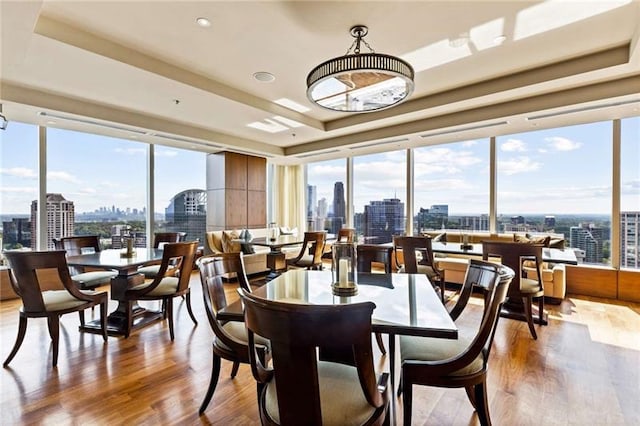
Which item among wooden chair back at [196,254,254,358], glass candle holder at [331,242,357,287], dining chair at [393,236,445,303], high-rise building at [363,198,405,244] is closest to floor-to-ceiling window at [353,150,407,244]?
high-rise building at [363,198,405,244]

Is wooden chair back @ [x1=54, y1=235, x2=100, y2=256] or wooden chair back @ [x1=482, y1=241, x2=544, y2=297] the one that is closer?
wooden chair back @ [x1=482, y1=241, x2=544, y2=297]

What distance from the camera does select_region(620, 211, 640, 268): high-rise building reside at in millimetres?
4523

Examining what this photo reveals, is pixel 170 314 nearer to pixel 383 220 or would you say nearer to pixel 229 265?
pixel 229 265

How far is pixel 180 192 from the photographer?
22.3 feet

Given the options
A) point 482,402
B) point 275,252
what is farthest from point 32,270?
point 275,252

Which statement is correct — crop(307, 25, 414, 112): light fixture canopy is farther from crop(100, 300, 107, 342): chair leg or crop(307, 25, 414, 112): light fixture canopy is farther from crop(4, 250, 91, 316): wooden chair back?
crop(100, 300, 107, 342): chair leg

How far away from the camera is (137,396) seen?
2154 millimetres

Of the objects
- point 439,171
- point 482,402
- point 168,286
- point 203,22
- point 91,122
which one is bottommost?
point 482,402

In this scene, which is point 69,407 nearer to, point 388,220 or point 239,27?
point 239,27

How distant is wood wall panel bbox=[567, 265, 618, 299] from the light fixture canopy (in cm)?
412

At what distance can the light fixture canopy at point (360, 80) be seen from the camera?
91.3 inches

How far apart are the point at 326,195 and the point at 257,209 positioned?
194 cm

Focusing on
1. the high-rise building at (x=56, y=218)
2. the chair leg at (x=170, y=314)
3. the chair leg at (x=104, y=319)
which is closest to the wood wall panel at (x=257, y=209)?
the high-rise building at (x=56, y=218)

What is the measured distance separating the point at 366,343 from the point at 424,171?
6169mm
